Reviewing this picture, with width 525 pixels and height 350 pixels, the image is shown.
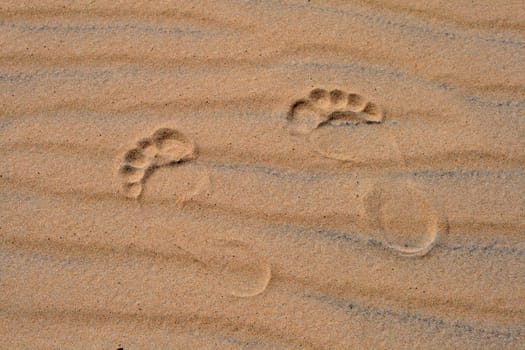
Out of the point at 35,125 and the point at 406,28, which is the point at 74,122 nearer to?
the point at 35,125

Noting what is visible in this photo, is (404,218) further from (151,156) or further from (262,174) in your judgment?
(151,156)

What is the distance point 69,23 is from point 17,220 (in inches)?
28.3

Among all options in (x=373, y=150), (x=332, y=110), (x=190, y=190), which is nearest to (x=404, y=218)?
(x=373, y=150)

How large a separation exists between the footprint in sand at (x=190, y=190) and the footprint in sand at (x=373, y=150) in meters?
0.37

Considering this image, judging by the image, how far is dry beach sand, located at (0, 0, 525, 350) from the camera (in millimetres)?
1868

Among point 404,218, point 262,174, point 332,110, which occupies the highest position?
point 332,110

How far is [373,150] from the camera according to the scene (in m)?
2.01

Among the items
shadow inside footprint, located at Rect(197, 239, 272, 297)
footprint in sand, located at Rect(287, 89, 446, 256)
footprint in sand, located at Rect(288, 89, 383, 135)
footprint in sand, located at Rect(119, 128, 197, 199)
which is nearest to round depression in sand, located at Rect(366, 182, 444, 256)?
footprint in sand, located at Rect(287, 89, 446, 256)

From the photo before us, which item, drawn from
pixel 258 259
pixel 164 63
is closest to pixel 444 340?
pixel 258 259

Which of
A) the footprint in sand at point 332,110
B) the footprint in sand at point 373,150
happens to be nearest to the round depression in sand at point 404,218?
the footprint in sand at point 373,150

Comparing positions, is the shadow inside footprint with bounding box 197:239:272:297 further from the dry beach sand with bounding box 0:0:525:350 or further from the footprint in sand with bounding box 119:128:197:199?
the footprint in sand with bounding box 119:128:197:199

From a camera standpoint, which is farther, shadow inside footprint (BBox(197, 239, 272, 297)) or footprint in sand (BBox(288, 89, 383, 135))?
footprint in sand (BBox(288, 89, 383, 135))

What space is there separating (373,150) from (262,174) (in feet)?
1.21

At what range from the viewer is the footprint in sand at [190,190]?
189cm
